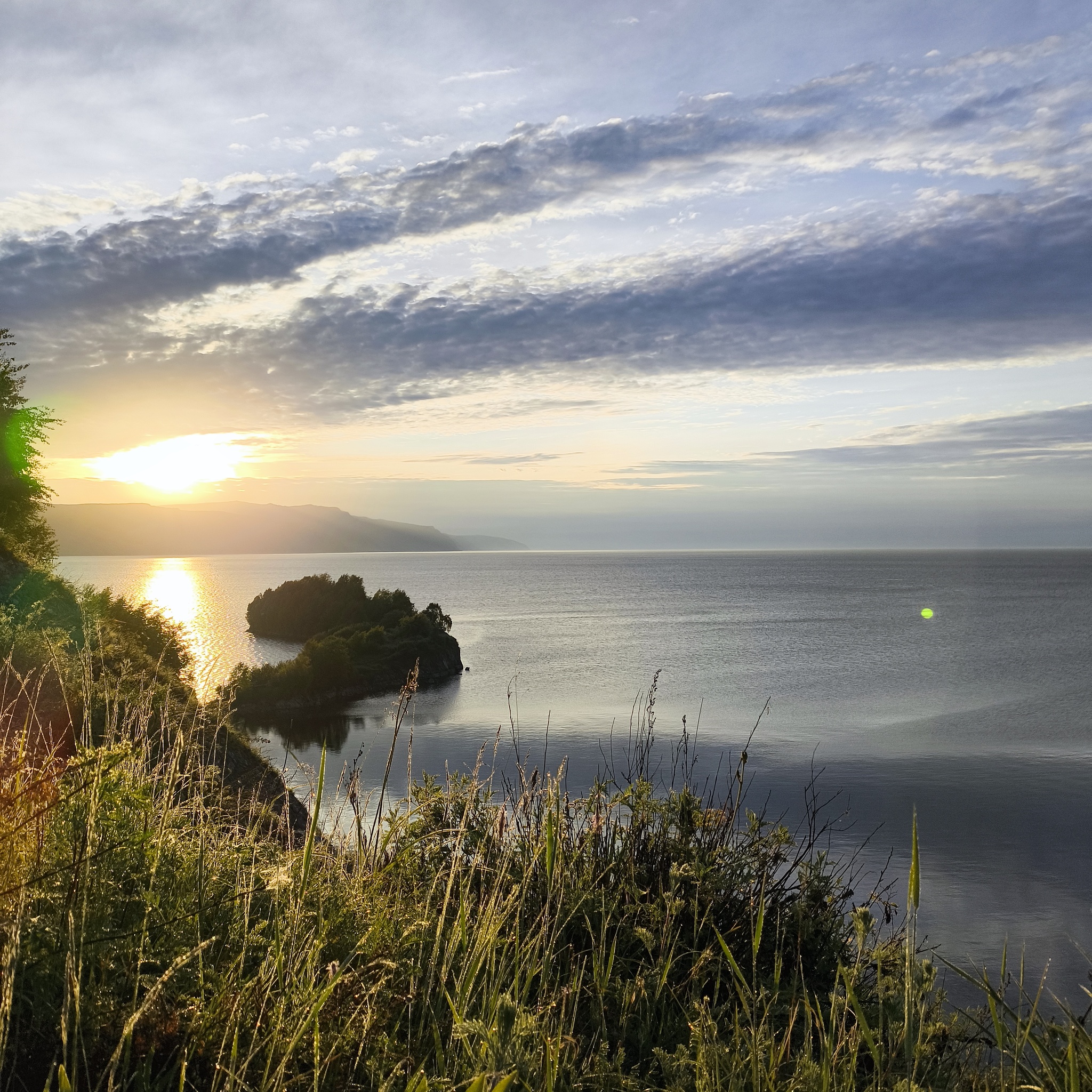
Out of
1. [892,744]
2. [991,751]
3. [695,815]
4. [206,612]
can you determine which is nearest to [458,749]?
[892,744]

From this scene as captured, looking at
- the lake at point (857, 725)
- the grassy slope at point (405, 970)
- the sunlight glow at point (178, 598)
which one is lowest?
the sunlight glow at point (178, 598)

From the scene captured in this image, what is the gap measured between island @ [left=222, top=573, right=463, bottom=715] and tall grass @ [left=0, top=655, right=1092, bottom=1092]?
1307 inches

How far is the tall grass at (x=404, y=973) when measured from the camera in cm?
289

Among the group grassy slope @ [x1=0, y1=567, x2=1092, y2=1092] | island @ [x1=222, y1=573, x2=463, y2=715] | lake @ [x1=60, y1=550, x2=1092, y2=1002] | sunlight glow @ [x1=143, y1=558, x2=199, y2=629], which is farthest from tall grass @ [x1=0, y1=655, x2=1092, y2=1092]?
sunlight glow @ [x1=143, y1=558, x2=199, y2=629]

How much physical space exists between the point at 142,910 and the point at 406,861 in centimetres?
209

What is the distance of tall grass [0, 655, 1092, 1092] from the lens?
2.89 meters

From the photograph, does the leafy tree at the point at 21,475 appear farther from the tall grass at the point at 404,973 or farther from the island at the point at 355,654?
the tall grass at the point at 404,973

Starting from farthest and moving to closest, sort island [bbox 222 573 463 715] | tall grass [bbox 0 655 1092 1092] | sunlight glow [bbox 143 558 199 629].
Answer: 1. sunlight glow [bbox 143 558 199 629]
2. island [bbox 222 573 463 715]
3. tall grass [bbox 0 655 1092 1092]

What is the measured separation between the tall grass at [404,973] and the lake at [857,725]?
3.48ft

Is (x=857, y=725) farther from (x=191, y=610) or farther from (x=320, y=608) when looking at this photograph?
(x=191, y=610)

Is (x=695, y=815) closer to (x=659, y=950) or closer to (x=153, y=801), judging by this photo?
(x=659, y=950)

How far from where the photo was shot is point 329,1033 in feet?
10.2

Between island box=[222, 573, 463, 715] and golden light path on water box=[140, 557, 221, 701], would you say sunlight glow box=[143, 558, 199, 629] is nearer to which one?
golden light path on water box=[140, 557, 221, 701]

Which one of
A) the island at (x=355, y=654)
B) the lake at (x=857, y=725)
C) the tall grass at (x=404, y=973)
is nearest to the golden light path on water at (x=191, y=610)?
the lake at (x=857, y=725)
